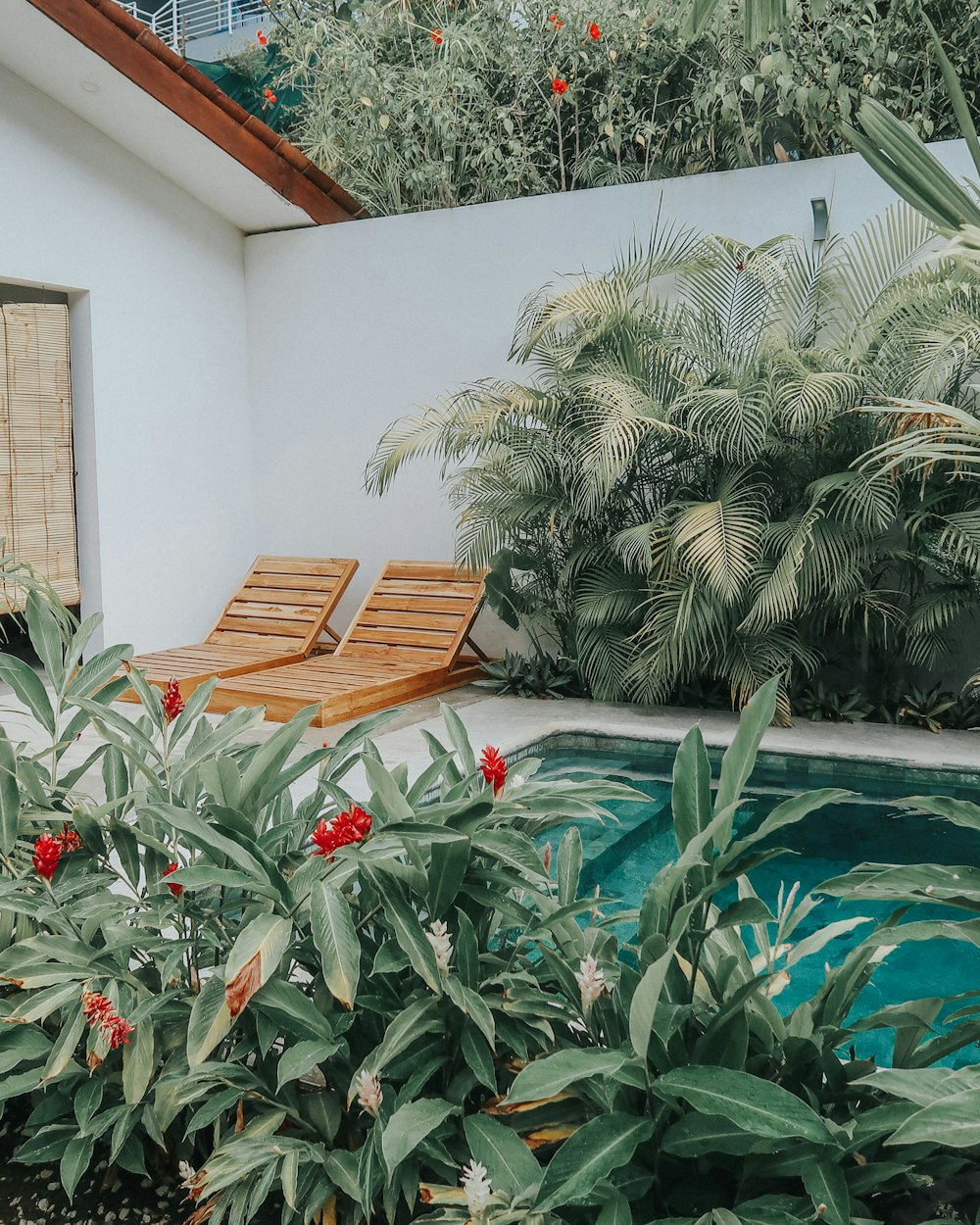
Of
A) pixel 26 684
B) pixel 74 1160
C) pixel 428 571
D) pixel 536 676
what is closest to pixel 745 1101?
pixel 74 1160

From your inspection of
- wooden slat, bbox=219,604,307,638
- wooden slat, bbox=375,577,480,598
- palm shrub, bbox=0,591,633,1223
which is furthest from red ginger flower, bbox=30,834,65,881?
wooden slat, bbox=219,604,307,638

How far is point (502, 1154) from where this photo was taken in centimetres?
155

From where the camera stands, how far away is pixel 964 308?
227 inches

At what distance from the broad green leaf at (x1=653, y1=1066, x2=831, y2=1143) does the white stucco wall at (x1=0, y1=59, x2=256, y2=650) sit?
23.8 ft

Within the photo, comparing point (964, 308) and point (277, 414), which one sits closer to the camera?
point (964, 308)

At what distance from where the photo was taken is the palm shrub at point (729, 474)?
5.87 m

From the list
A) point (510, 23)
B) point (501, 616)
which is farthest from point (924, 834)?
point (510, 23)

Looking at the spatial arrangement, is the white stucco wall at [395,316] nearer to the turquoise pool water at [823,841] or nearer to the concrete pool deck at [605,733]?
the concrete pool deck at [605,733]

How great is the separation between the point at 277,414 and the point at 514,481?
322 cm

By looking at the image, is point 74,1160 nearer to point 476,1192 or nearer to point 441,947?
point 441,947

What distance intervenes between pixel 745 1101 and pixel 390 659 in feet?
21.1

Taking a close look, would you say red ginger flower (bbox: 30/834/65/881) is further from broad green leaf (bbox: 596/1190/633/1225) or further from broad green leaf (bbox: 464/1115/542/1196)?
broad green leaf (bbox: 596/1190/633/1225)

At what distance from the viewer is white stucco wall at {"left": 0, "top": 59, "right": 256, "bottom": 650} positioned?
7.46 meters

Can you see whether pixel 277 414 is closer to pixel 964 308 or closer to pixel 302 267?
pixel 302 267
